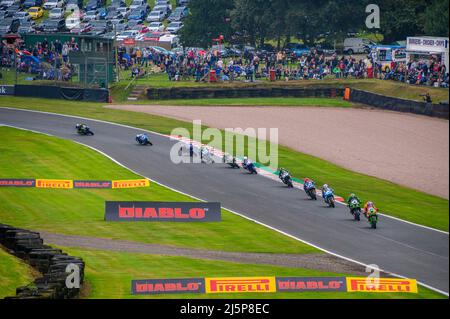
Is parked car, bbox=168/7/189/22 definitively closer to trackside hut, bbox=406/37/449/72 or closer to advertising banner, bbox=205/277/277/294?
trackside hut, bbox=406/37/449/72

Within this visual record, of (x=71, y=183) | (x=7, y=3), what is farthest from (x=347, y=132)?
(x=7, y=3)

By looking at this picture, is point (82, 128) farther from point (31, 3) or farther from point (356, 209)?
point (31, 3)

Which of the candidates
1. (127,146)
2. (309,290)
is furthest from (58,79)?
(309,290)

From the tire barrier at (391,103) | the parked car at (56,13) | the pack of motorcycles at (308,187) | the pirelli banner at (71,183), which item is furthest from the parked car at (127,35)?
the pirelli banner at (71,183)

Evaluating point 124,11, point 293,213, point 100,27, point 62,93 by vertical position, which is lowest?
point 293,213

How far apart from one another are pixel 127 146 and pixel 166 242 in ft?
64.7

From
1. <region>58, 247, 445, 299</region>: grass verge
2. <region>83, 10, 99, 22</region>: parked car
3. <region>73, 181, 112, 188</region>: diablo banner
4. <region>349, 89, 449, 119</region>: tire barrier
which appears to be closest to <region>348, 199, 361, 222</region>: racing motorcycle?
<region>58, 247, 445, 299</region>: grass verge

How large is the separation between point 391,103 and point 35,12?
61.8m

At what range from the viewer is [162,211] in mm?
29922

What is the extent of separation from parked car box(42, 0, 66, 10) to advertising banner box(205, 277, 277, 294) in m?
91.6

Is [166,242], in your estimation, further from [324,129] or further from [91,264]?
[324,129]

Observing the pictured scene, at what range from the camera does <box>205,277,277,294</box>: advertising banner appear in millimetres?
18594

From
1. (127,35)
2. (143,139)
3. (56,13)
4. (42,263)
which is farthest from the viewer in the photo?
(56,13)

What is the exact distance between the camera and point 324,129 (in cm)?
5209
